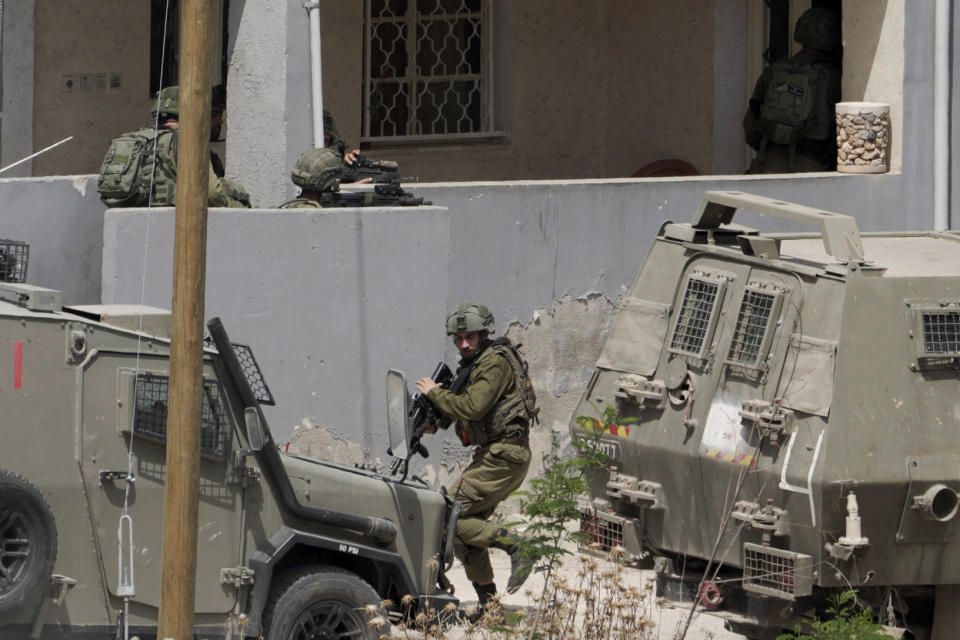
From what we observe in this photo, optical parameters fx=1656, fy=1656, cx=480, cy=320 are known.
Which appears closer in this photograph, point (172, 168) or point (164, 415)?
point (164, 415)

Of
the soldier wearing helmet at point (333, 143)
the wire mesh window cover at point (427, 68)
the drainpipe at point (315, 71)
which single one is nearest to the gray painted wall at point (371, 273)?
the soldier wearing helmet at point (333, 143)

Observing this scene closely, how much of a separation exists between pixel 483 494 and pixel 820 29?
6614 mm

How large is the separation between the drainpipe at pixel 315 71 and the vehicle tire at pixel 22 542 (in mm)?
5015

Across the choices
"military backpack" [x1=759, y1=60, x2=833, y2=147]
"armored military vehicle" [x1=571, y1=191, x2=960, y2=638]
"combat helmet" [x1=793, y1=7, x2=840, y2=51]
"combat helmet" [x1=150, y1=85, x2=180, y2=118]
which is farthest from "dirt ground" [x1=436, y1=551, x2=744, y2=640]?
"combat helmet" [x1=793, y1=7, x2=840, y2=51]

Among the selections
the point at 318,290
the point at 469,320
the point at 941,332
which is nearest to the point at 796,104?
the point at 318,290

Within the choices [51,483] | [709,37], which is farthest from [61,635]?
[709,37]

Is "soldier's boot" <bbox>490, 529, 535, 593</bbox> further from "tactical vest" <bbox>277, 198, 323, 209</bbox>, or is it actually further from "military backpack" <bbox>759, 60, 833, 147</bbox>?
"military backpack" <bbox>759, 60, 833, 147</bbox>

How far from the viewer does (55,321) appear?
644 cm

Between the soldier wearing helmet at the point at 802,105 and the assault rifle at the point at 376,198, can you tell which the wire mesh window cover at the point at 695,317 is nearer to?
the assault rifle at the point at 376,198

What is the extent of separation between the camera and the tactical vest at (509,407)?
851 cm

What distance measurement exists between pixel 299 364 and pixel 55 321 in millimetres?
3446

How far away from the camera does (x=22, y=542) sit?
6.17 m

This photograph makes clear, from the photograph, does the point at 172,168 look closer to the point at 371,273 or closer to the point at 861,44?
the point at 371,273

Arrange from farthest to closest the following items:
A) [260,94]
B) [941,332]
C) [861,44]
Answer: [861,44], [260,94], [941,332]
